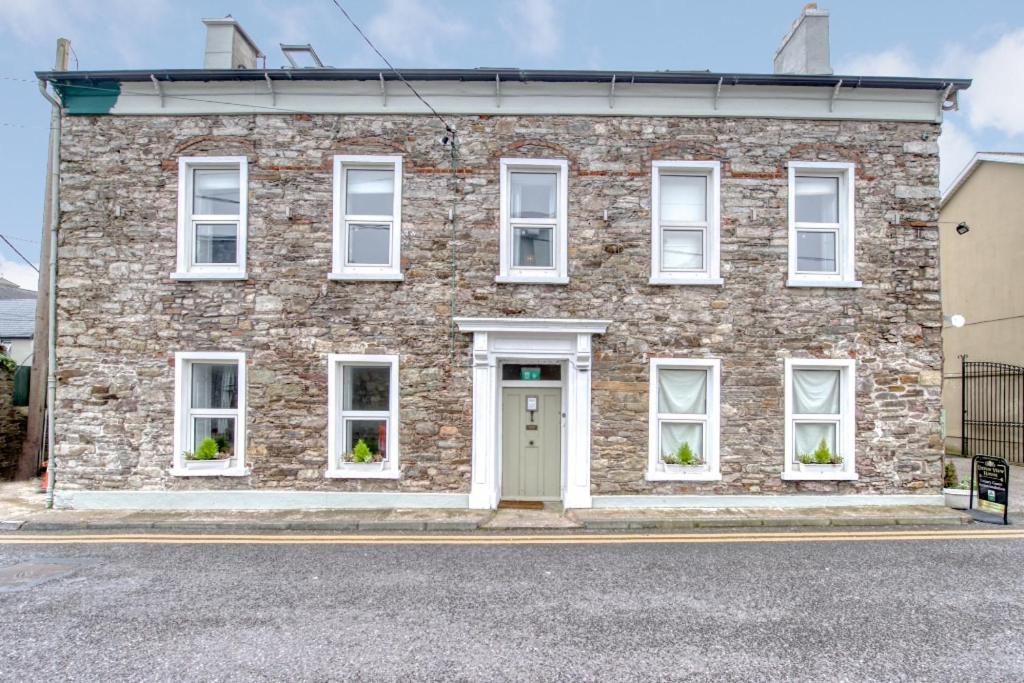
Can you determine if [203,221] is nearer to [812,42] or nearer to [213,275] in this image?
[213,275]

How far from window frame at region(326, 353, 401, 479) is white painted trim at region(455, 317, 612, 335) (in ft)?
4.54

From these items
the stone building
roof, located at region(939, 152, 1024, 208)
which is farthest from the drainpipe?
roof, located at region(939, 152, 1024, 208)

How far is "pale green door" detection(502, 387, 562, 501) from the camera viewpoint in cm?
1043

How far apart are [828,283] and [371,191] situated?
25.5 feet

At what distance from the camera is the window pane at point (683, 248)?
10.4 m

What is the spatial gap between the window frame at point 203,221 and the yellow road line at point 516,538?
408 cm

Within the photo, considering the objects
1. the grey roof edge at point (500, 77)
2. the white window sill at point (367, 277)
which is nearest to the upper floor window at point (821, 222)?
the grey roof edge at point (500, 77)

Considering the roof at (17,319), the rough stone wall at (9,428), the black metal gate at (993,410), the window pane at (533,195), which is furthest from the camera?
the roof at (17,319)

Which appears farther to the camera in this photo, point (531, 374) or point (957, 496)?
point (531, 374)

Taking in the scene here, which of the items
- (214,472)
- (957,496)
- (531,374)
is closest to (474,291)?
(531,374)

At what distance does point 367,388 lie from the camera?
1023 cm

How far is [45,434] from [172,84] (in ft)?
26.7

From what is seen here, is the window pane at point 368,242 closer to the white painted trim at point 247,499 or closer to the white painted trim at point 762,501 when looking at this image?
the white painted trim at point 247,499

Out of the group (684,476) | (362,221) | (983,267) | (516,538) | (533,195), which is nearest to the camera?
(516,538)
